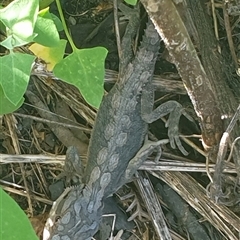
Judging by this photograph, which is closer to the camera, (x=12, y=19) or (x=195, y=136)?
(x=12, y=19)

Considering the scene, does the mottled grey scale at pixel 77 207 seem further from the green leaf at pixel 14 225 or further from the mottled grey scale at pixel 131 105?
the green leaf at pixel 14 225

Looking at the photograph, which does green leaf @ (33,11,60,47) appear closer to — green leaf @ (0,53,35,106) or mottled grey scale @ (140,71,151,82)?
green leaf @ (0,53,35,106)

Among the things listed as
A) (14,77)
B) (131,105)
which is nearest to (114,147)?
(131,105)

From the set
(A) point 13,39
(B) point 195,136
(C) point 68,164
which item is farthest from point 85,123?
(A) point 13,39

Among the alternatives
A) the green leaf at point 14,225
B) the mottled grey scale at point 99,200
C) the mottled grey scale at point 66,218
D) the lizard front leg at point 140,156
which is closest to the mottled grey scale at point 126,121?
the lizard front leg at point 140,156

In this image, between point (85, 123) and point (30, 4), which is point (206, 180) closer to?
point (85, 123)
